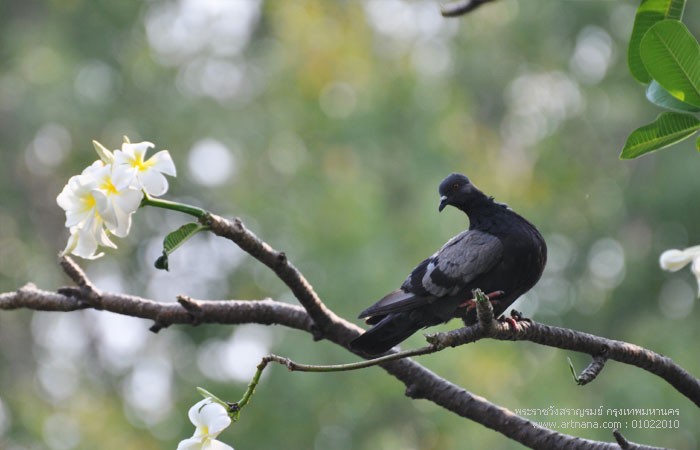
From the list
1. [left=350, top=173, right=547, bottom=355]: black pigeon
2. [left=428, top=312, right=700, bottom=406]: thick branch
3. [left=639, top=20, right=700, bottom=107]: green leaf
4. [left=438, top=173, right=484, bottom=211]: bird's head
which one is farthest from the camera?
[left=438, top=173, right=484, bottom=211]: bird's head

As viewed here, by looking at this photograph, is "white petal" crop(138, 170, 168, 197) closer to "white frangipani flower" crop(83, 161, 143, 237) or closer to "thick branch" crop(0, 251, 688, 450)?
"white frangipani flower" crop(83, 161, 143, 237)

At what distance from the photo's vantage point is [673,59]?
207 cm

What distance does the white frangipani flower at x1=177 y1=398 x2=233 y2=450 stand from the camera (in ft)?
6.05

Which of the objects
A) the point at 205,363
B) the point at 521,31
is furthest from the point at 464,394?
the point at 521,31

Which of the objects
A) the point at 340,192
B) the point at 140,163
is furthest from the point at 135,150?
the point at 340,192

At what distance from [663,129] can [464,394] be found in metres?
0.95

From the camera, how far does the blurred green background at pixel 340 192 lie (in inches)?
299

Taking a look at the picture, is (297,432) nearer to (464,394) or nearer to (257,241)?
(464,394)

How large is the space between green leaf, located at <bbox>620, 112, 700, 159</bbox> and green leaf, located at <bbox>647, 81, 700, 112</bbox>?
0.05ft

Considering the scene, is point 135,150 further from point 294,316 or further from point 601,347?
point 601,347

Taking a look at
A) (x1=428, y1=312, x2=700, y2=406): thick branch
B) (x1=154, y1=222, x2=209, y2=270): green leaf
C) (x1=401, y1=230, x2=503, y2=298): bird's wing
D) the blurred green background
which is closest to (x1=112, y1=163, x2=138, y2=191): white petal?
(x1=154, y1=222, x2=209, y2=270): green leaf

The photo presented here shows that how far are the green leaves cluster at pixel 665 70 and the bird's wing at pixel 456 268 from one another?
2.74 ft

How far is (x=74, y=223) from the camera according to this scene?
6.52 feet

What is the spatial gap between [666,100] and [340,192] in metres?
6.25
